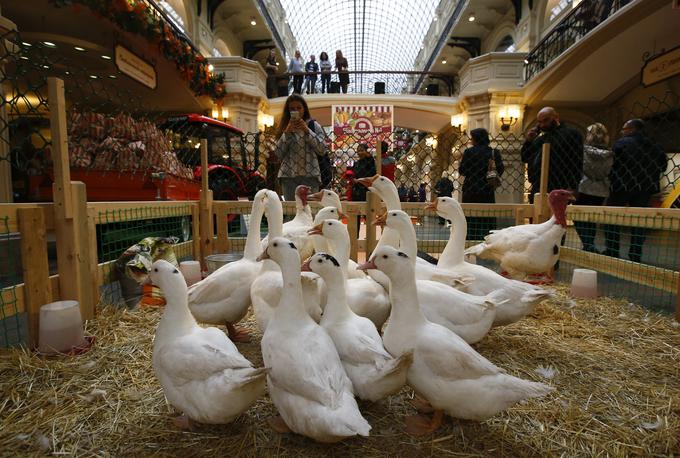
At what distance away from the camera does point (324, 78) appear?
15.2 m

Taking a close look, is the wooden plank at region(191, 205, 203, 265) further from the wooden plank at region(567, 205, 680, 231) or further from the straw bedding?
the wooden plank at region(567, 205, 680, 231)

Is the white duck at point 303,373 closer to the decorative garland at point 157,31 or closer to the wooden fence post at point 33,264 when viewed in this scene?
the wooden fence post at point 33,264

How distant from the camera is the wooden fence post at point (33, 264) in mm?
2131

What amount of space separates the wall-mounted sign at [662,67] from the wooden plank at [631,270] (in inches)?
92.7

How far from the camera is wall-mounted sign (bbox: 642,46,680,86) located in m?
3.98

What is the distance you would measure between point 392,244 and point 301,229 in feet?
3.06

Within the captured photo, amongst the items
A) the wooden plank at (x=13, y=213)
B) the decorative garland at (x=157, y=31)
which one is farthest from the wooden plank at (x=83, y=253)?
the decorative garland at (x=157, y=31)

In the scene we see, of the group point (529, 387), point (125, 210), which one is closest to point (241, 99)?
point (125, 210)

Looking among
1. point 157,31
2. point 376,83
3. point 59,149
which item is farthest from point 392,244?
point 376,83

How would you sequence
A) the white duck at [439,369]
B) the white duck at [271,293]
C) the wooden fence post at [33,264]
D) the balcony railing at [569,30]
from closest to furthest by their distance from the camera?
the white duck at [439,369] → the white duck at [271,293] → the wooden fence post at [33,264] → the balcony railing at [569,30]

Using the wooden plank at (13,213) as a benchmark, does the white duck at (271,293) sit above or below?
below

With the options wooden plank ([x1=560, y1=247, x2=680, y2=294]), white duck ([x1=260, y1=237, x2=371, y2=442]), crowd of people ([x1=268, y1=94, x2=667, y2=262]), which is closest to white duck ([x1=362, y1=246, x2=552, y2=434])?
white duck ([x1=260, y1=237, x2=371, y2=442])

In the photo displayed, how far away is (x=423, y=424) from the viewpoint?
1.55 meters

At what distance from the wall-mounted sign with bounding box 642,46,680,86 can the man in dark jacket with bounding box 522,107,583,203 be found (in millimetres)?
1167
